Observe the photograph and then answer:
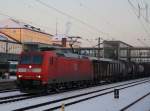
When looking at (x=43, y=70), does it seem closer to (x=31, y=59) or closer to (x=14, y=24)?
(x=31, y=59)

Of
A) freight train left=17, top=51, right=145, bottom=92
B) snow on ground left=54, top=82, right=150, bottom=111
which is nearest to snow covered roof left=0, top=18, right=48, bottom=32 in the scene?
freight train left=17, top=51, right=145, bottom=92

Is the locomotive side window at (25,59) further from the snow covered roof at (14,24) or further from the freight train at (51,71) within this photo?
the snow covered roof at (14,24)

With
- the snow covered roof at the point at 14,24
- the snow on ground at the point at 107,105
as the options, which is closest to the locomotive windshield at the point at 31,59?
the snow on ground at the point at 107,105

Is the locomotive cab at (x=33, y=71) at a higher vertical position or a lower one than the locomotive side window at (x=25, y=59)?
lower

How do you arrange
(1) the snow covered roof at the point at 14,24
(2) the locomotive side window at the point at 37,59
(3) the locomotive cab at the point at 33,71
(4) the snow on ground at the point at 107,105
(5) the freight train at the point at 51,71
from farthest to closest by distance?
(1) the snow covered roof at the point at 14,24
(2) the locomotive side window at the point at 37,59
(5) the freight train at the point at 51,71
(3) the locomotive cab at the point at 33,71
(4) the snow on ground at the point at 107,105

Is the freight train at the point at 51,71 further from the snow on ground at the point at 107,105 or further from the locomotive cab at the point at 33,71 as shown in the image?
the snow on ground at the point at 107,105

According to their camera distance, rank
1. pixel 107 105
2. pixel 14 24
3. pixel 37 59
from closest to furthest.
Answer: pixel 107 105, pixel 37 59, pixel 14 24

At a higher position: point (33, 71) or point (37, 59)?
point (37, 59)

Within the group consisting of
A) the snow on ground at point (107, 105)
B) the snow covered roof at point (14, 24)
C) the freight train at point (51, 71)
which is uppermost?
the snow covered roof at point (14, 24)

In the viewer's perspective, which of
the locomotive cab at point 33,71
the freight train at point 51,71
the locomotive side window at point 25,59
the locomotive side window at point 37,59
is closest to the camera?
the locomotive cab at point 33,71

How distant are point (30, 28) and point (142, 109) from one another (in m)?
82.8

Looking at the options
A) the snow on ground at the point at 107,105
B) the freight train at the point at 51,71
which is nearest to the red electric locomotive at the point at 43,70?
the freight train at the point at 51,71

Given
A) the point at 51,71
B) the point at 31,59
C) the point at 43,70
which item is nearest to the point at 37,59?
the point at 31,59

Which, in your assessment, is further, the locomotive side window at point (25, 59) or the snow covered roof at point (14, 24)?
the snow covered roof at point (14, 24)
